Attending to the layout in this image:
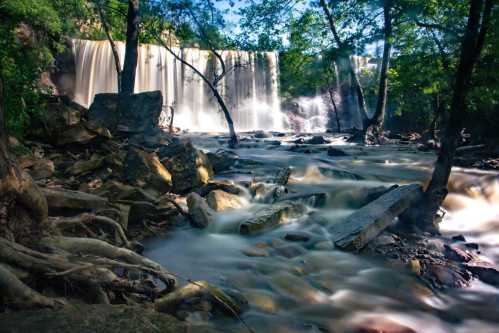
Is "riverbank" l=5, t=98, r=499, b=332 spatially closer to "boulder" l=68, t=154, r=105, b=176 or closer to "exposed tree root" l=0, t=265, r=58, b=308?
"boulder" l=68, t=154, r=105, b=176

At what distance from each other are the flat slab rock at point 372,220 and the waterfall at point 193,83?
21.3m

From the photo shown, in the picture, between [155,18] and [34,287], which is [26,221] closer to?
[34,287]

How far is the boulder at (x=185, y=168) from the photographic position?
7610 millimetres

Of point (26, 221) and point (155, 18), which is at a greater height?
point (155, 18)

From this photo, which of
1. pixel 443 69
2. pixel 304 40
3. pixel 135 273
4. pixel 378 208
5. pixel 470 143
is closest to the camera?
pixel 135 273

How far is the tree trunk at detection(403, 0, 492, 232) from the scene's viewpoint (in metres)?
5.52

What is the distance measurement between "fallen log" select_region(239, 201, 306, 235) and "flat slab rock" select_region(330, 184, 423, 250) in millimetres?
847

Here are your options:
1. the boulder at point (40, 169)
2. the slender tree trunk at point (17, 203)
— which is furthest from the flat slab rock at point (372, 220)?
the boulder at point (40, 169)

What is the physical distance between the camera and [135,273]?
→ 362 centimetres

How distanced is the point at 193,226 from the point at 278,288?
2.31 metres

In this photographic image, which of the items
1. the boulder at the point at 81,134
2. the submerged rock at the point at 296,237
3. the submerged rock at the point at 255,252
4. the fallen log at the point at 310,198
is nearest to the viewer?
the submerged rock at the point at 255,252

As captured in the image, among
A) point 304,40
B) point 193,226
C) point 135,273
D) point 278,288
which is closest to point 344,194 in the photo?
point 193,226

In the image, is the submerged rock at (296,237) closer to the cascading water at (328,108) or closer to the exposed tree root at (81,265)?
the exposed tree root at (81,265)

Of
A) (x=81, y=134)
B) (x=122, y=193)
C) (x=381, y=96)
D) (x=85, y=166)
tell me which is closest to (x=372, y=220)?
(x=122, y=193)
